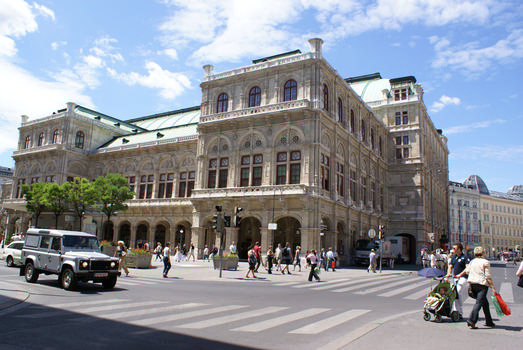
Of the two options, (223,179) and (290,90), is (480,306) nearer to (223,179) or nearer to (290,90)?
(290,90)

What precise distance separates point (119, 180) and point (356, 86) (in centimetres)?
4005

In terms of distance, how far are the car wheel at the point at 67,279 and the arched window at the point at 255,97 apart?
2842 cm

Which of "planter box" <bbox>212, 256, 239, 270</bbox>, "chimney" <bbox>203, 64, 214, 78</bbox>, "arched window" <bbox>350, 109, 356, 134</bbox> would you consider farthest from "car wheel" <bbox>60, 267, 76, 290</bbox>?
"arched window" <bbox>350, 109, 356, 134</bbox>

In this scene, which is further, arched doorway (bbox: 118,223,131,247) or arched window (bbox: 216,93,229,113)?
arched doorway (bbox: 118,223,131,247)

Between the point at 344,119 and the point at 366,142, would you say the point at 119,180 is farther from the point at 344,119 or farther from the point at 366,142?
the point at 366,142

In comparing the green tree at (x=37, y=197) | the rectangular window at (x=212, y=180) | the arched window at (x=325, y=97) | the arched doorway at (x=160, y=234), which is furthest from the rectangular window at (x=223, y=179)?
the green tree at (x=37, y=197)

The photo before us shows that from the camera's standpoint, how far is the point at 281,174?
37.2 metres

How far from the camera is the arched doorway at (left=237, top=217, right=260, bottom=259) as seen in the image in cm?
4156

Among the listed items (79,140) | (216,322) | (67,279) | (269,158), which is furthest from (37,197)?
(216,322)

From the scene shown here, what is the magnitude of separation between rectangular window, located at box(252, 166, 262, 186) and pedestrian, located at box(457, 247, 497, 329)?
29869 millimetres

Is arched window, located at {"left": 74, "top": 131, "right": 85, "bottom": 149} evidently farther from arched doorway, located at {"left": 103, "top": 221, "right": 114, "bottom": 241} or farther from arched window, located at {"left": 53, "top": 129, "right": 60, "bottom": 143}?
arched doorway, located at {"left": 103, "top": 221, "right": 114, "bottom": 241}

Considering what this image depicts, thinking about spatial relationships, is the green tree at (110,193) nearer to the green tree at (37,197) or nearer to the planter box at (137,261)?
the green tree at (37,197)

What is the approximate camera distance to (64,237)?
15.1 m

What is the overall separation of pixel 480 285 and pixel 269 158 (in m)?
29.6
